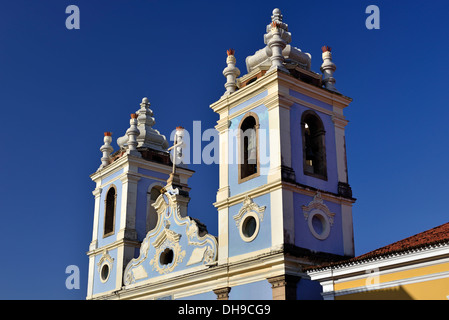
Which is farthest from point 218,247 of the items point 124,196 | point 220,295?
point 124,196

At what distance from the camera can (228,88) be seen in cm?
2192

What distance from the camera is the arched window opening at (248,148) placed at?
802 inches

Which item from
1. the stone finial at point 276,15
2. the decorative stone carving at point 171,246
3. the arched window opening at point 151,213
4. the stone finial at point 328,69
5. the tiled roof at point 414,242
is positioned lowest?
the tiled roof at point 414,242

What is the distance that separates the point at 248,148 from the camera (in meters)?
20.8

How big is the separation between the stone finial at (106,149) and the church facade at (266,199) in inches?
215

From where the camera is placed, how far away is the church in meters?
18.3

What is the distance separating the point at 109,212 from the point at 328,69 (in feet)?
39.1

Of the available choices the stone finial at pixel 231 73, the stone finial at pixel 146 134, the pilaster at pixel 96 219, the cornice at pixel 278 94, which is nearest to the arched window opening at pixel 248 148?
the cornice at pixel 278 94

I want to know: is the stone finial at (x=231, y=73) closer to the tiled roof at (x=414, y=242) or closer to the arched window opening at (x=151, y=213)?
the arched window opening at (x=151, y=213)

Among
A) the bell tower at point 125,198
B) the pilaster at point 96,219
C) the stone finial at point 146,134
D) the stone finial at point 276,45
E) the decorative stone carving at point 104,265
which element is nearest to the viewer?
the stone finial at point 276,45

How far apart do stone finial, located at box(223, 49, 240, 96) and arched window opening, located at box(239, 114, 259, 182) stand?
1.65 meters
